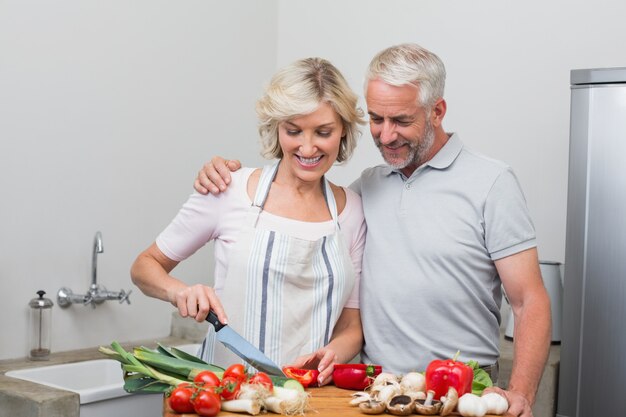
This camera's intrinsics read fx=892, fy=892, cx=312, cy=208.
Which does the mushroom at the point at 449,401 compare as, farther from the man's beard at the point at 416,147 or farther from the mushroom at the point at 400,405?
the man's beard at the point at 416,147

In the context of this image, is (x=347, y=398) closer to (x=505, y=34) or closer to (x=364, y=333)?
(x=364, y=333)

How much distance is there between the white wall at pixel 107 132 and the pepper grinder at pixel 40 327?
0.04 m

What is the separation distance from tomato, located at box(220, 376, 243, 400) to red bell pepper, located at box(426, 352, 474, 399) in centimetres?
38

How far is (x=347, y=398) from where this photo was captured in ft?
6.04

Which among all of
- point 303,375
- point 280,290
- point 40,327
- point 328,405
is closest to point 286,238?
point 280,290

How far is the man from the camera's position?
6.92ft

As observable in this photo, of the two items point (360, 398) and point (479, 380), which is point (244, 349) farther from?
point (479, 380)

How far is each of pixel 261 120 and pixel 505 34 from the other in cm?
178

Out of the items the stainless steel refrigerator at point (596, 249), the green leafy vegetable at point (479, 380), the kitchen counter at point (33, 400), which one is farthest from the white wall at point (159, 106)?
the green leafy vegetable at point (479, 380)

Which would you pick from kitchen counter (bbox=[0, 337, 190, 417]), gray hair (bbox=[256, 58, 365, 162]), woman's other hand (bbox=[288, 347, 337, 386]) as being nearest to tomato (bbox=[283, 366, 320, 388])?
woman's other hand (bbox=[288, 347, 337, 386])

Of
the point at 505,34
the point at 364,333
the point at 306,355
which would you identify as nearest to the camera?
the point at 306,355

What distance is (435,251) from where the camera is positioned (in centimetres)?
213

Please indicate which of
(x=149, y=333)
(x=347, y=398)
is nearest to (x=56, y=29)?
(x=149, y=333)

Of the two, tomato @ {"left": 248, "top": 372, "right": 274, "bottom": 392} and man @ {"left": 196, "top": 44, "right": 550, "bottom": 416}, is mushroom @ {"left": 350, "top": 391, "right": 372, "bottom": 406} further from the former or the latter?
man @ {"left": 196, "top": 44, "right": 550, "bottom": 416}
